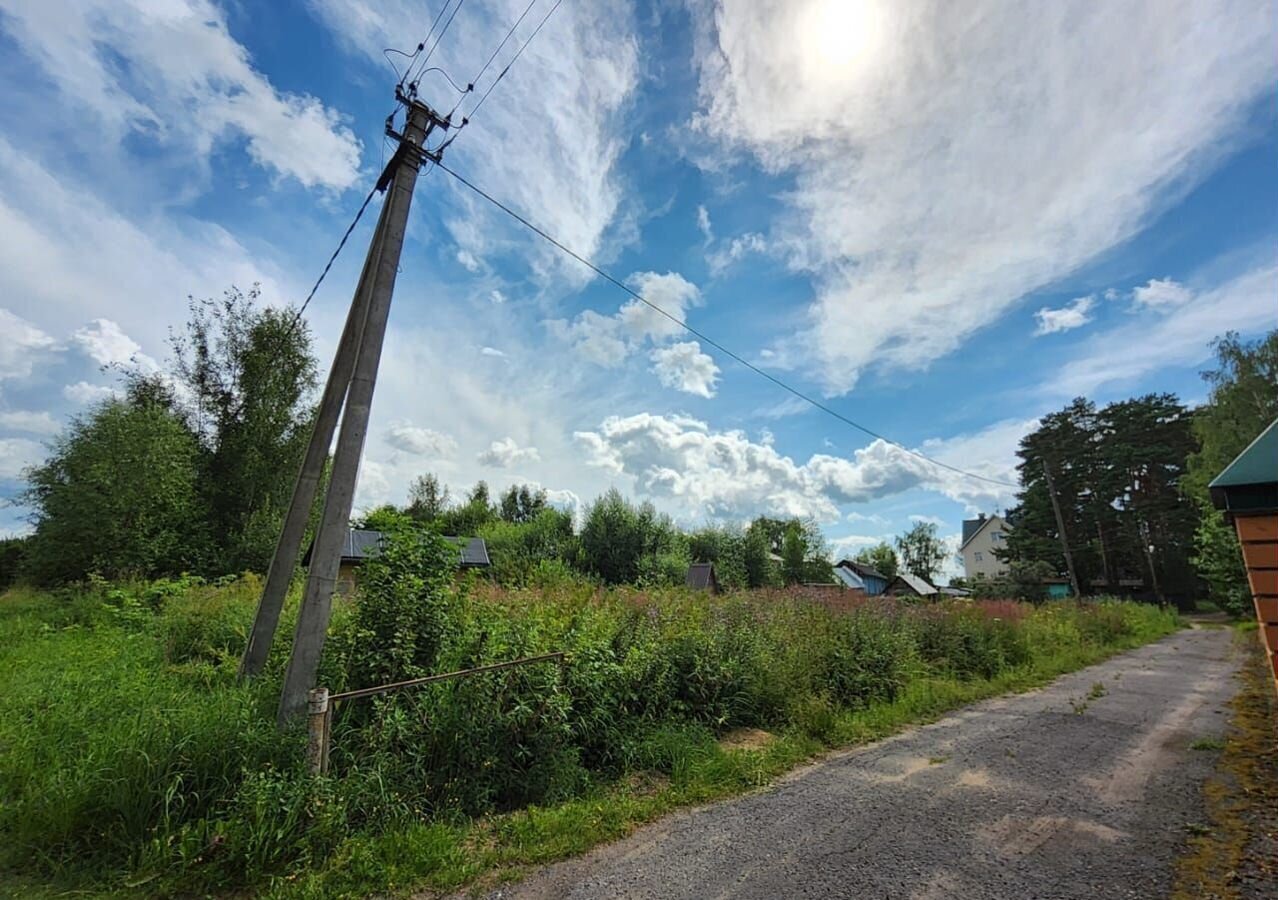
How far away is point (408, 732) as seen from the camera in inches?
145

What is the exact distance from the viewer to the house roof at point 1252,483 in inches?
84.7

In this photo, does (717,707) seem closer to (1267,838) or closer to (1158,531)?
(1267,838)

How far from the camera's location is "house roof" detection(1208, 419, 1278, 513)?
7.06 feet

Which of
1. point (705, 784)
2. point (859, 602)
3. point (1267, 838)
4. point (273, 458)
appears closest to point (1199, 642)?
point (859, 602)

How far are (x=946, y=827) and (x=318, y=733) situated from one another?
4076 millimetres

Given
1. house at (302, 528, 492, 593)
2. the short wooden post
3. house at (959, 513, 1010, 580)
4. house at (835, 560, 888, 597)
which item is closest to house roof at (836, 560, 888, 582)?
house at (835, 560, 888, 597)

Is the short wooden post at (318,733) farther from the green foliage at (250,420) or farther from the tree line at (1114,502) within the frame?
the tree line at (1114,502)

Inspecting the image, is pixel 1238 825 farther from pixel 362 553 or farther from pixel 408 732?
pixel 362 553

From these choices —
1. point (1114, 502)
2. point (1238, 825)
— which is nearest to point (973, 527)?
point (1114, 502)

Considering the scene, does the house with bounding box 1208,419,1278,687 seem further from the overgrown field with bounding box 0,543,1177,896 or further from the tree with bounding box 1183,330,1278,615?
the tree with bounding box 1183,330,1278,615

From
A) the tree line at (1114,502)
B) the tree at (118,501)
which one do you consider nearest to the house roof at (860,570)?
the tree line at (1114,502)

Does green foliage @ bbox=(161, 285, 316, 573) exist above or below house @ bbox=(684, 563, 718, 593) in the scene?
above

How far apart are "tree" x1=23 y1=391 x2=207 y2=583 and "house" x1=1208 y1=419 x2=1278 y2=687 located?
18904 mm

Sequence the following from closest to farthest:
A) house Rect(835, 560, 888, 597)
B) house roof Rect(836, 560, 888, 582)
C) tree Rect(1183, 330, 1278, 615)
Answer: tree Rect(1183, 330, 1278, 615), house Rect(835, 560, 888, 597), house roof Rect(836, 560, 888, 582)
